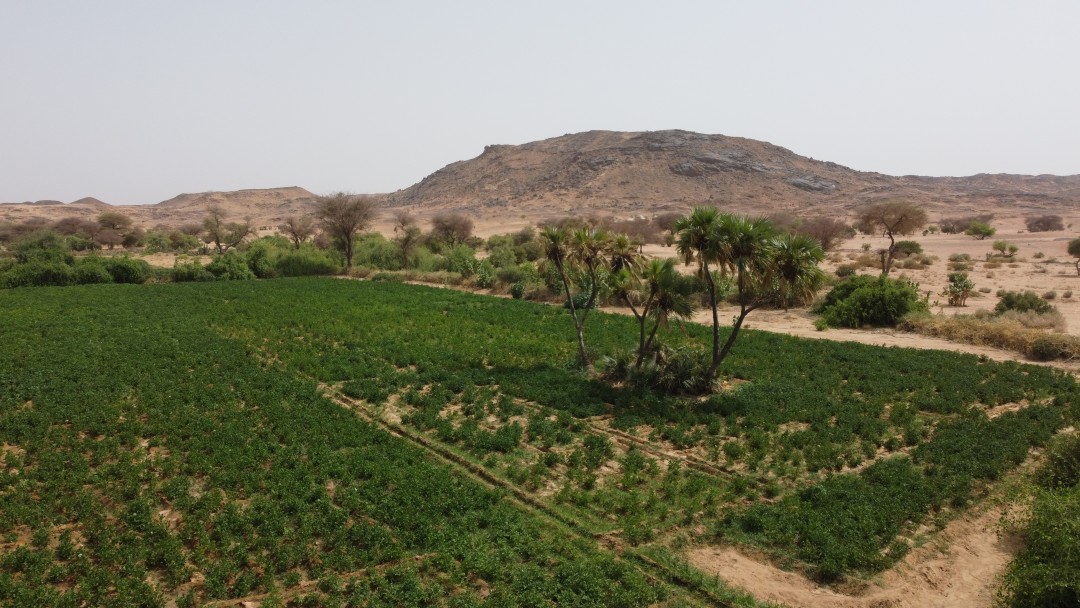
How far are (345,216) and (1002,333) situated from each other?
42.2 meters

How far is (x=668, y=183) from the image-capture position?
115 m

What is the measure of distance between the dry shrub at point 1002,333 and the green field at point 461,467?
117 inches

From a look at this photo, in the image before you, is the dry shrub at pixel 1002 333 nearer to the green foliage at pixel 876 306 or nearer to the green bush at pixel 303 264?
the green foliage at pixel 876 306

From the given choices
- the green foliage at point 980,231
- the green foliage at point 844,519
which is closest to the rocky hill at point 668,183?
the green foliage at point 980,231

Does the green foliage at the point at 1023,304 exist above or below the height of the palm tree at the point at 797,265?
below

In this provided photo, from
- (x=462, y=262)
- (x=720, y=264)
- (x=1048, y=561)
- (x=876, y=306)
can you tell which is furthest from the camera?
(x=462, y=262)

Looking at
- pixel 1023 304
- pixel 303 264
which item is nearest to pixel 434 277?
pixel 303 264

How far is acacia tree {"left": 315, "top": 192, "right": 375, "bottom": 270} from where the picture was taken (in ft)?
158

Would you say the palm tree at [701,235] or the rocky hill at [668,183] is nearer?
the palm tree at [701,235]

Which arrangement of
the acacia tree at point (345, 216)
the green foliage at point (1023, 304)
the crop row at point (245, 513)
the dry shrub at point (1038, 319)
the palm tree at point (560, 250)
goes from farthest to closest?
1. the acacia tree at point (345, 216)
2. the green foliage at point (1023, 304)
3. the dry shrub at point (1038, 319)
4. the palm tree at point (560, 250)
5. the crop row at point (245, 513)

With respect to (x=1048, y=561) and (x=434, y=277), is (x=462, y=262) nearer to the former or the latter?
(x=434, y=277)

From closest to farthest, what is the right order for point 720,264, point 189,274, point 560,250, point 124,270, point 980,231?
point 720,264, point 560,250, point 124,270, point 189,274, point 980,231

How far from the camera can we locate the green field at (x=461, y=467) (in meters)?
7.71

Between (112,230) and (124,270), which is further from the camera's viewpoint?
(112,230)
